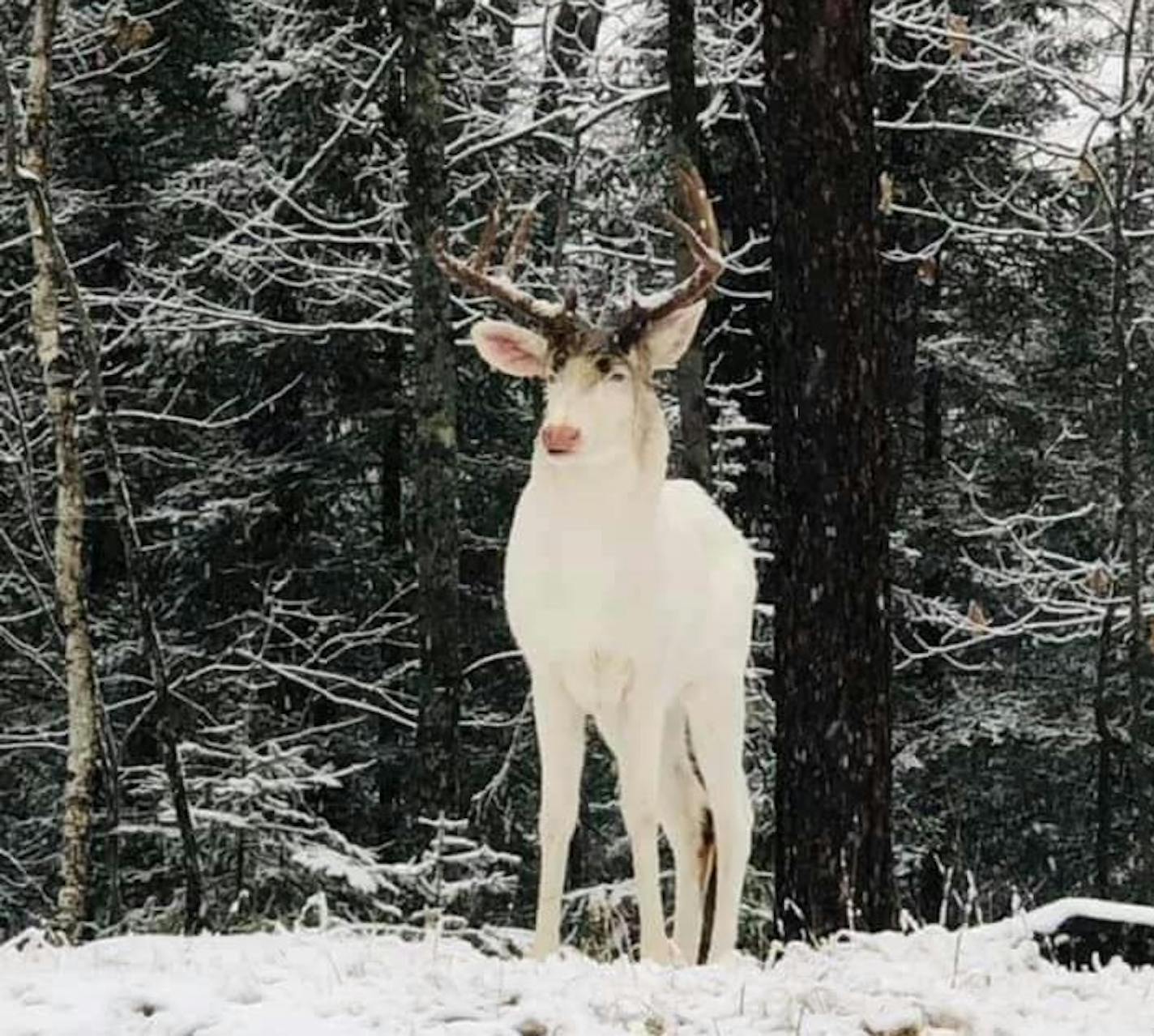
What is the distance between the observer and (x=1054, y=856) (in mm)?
24438

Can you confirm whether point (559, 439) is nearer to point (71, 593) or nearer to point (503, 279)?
point (503, 279)

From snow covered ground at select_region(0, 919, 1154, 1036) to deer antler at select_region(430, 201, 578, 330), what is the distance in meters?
1.98

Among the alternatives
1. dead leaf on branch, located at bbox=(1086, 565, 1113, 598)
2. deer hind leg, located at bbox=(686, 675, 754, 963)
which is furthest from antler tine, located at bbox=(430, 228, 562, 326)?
dead leaf on branch, located at bbox=(1086, 565, 1113, 598)

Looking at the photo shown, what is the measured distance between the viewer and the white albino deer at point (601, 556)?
5746 mm

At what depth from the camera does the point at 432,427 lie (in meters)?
11.7

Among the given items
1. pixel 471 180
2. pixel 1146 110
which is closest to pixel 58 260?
pixel 471 180

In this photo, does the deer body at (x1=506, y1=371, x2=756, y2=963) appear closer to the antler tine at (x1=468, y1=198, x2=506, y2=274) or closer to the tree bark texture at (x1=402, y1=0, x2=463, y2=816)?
the antler tine at (x1=468, y1=198, x2=506, y2=274)

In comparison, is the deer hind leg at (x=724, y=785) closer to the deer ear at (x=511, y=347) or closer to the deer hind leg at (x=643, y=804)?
the deer hind leg at (x=643, y=804)

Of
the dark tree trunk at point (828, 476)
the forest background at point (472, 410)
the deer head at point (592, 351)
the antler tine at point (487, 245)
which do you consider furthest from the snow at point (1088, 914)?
the forest background at point (472, 410)

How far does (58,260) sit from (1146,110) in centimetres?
948

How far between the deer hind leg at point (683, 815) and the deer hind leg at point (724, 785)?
96 mm

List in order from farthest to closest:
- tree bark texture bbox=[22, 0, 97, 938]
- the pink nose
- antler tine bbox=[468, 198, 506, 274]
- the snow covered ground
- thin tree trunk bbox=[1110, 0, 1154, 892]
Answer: thin tree trunk bbox=[1110, 0, 1154, 892] → tree bark texture bbox=[22, 0, 97, 938] → antler tine bbox=[468, 198, 506, 274] → the pink nose → the snow covered ground

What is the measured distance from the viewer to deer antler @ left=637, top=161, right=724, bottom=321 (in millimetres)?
5875

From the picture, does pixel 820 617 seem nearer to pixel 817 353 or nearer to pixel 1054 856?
pixel 817 353
